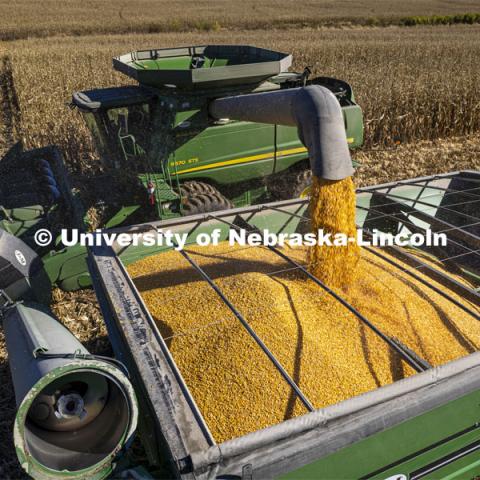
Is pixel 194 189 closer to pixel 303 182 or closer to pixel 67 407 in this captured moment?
pixel 303 182

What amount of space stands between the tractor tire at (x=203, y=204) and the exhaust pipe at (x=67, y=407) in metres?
3.06

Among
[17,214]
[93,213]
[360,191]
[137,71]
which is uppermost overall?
[137,71]

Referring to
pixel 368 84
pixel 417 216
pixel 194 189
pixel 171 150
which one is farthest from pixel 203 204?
pixel 368 84

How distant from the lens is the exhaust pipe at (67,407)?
1837 millimetres

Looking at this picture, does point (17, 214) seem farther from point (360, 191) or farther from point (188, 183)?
point (360, 191)

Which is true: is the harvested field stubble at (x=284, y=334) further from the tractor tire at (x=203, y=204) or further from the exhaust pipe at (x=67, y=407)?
the tractor tire at (x=203, y=204)

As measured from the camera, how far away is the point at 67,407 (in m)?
2.08

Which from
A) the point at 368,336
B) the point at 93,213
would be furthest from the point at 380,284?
the point at 93,213

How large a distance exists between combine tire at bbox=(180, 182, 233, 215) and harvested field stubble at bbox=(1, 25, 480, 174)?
3.64m

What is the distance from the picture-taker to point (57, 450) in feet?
6.61

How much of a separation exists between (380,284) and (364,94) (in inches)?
320

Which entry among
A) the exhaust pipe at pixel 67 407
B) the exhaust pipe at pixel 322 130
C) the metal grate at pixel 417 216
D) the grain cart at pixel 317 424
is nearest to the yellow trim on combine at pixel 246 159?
the metal grate at pixel 417 216

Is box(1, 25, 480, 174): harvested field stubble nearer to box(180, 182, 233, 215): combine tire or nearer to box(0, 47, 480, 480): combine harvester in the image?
box(180, 182, 233, 215): combine tire

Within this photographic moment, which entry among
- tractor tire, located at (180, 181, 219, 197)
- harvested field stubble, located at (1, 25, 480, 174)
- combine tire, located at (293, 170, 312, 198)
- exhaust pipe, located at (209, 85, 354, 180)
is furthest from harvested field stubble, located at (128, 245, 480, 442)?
harvested field stubble, located at (1, 25, 480, 174)
